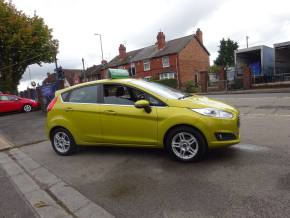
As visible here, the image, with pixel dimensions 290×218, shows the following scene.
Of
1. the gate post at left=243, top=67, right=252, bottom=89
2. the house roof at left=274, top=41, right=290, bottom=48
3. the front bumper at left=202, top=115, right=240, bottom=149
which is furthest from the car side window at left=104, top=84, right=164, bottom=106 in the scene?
the gate post at left=243, top=67, right=252, bottom=89

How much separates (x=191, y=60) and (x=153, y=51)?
21.7ft

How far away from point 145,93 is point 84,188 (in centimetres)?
199

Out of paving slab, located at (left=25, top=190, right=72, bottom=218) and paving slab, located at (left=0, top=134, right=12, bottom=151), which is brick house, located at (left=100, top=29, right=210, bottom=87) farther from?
paving slab, located at (left=25, top=190, right=72, bottom=218)

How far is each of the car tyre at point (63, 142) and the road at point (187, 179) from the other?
167 millimetres

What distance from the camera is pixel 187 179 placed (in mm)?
4172

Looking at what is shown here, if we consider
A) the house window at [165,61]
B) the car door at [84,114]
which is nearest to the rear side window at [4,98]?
the car door at [84,114]

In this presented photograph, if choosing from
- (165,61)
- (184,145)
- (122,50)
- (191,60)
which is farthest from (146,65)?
(184,145)

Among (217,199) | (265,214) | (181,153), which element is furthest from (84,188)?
(265,214)

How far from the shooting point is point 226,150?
5328mm

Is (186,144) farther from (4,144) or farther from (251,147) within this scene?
(4,144)

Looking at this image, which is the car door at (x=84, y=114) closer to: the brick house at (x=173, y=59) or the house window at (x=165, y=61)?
the brick house at (x=173, y=59)

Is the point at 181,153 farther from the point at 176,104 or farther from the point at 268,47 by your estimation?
the point at 268,47

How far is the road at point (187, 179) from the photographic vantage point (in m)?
3.31

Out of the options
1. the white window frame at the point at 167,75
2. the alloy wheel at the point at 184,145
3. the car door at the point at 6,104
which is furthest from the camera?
the white window frame at the point at 167,75
